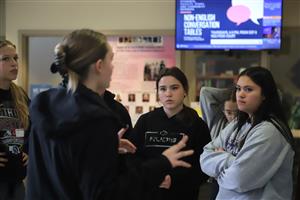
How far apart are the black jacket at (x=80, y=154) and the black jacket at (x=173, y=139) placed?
3.06 feet

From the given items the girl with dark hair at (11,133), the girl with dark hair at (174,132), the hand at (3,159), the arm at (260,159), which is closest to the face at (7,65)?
the girl with dark hair at (11,133)

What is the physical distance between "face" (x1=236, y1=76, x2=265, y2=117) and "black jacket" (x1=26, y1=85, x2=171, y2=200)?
0.74 m

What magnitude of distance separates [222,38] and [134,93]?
1.14m

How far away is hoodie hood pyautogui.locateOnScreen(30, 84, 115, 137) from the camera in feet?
3.75

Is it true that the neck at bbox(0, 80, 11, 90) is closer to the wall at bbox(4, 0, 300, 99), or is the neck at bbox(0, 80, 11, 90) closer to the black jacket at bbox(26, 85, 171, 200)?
the black jacket at bbox(26, 85, 171, 200)

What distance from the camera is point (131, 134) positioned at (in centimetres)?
226

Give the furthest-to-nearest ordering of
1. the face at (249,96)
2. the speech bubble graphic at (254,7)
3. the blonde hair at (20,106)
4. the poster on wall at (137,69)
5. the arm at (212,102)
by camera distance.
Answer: the poster on wall at (137,69) < the speech bubble graphic at (254,7) < the arm at (212,102) < the blonde hair at (20,106) < the face at (249,96)

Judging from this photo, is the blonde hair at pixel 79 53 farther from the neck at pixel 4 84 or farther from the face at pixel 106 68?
the neck at pixel 4 84

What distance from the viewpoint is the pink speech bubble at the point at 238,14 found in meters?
3.85

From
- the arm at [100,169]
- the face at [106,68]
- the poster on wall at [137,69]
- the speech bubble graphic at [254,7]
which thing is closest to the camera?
the arm at [100,169]

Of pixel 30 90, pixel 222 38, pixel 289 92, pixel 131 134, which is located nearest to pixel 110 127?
pixel 131 134

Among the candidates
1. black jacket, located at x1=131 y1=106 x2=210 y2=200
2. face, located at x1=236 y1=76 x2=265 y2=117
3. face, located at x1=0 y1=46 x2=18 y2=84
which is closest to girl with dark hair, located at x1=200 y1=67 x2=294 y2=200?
face, located at x1=236 y1=76 x2=265 y2=117

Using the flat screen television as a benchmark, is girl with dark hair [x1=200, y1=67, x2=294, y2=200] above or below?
below

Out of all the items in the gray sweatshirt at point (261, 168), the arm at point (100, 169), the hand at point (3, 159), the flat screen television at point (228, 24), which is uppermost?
the flat screen television at point (228, 24)
